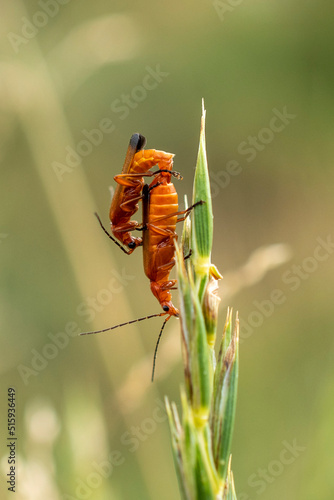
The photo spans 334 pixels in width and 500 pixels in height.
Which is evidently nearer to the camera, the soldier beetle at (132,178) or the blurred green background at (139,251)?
the soldier beetle at (132,178)

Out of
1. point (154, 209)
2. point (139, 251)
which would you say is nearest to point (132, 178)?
point (154, 209)

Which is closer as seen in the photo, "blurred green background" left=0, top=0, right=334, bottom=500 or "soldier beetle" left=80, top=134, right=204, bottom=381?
"soldier beetle" left=80, top=134, right=204, bottom=381

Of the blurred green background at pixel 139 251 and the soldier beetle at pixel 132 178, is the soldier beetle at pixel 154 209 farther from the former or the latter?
the blurred green background at pixel 139 251

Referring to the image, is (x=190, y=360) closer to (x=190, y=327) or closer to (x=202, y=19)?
(x=190, y=327)

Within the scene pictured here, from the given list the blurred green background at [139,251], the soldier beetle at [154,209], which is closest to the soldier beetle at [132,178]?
the soldier beetle at [154,209]

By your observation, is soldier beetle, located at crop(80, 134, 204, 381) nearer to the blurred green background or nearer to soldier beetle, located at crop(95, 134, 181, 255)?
soldier beetle, located at crop(95, 134, 181, 255)

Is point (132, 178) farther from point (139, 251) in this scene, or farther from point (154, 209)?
point (139, 251)

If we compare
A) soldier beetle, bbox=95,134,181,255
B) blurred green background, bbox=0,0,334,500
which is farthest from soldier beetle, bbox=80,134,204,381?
blurred green background, bbox=0,0,334,500

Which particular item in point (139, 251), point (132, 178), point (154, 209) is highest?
point (132, 178)
